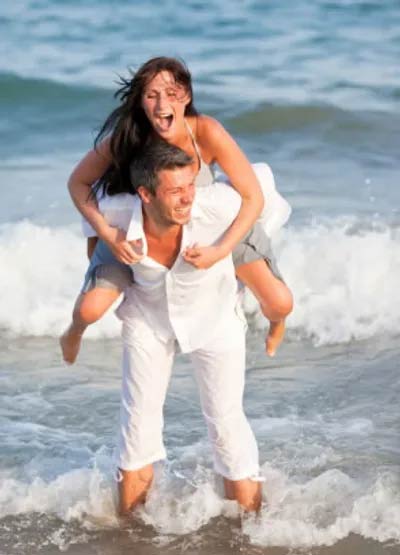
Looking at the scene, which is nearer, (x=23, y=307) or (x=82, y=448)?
(x=82, y=448)

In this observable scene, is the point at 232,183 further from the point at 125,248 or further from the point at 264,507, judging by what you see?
the point at 264,507

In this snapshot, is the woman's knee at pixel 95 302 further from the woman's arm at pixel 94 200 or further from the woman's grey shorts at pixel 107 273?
the woman's arm at pixel 94 200

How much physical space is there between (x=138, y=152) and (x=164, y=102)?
7.8 inches

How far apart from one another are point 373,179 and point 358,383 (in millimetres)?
3603

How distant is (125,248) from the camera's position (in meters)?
4.62

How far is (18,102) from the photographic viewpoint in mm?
12844

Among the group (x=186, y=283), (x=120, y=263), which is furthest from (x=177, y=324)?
(x=120, y=263)

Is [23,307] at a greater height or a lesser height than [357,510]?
greater

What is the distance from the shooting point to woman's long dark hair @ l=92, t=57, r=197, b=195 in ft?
14.9

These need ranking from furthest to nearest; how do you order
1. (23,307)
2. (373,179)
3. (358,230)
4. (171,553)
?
(373,179), (358,230), (23,307), (171,553)

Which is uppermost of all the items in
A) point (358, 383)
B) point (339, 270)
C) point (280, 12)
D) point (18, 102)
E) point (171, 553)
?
point (280, 12)

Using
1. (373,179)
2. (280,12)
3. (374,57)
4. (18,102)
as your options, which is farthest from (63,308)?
(280,12)

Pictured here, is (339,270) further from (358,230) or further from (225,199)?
(225,199)

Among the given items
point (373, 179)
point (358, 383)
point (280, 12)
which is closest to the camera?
point (358, 383)
